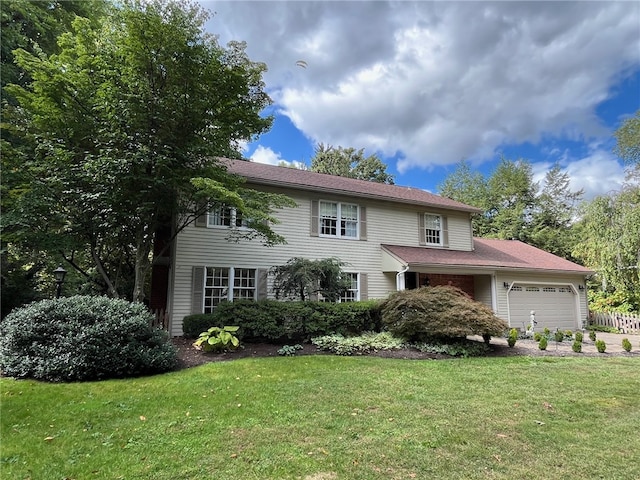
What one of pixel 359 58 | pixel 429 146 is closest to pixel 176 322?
pixel 359 58

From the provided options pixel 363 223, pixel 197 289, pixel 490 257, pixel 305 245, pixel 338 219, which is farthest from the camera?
pixel 490 257

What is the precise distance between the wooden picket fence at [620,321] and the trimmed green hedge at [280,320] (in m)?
13.1

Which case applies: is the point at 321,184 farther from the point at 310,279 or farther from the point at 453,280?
the point at 453,280

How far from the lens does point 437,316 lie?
945cm

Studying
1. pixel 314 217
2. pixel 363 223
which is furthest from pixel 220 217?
pixel 363 223

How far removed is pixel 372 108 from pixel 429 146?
33.4 feet

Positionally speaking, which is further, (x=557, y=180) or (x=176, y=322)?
(x=557, y=180)

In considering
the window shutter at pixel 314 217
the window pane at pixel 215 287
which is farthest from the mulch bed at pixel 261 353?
the window shutter at pixel 314 217

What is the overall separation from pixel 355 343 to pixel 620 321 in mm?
14097

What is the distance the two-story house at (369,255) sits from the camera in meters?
11.7

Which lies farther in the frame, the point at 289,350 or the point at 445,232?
the point at 445,232

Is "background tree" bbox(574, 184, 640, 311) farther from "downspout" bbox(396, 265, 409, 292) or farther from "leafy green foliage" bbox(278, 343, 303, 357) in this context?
"leafy green foliage" bbox(278, 343, 303, 357)

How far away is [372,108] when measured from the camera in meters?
15.4

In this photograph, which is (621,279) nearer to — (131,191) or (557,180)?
(557,180)
